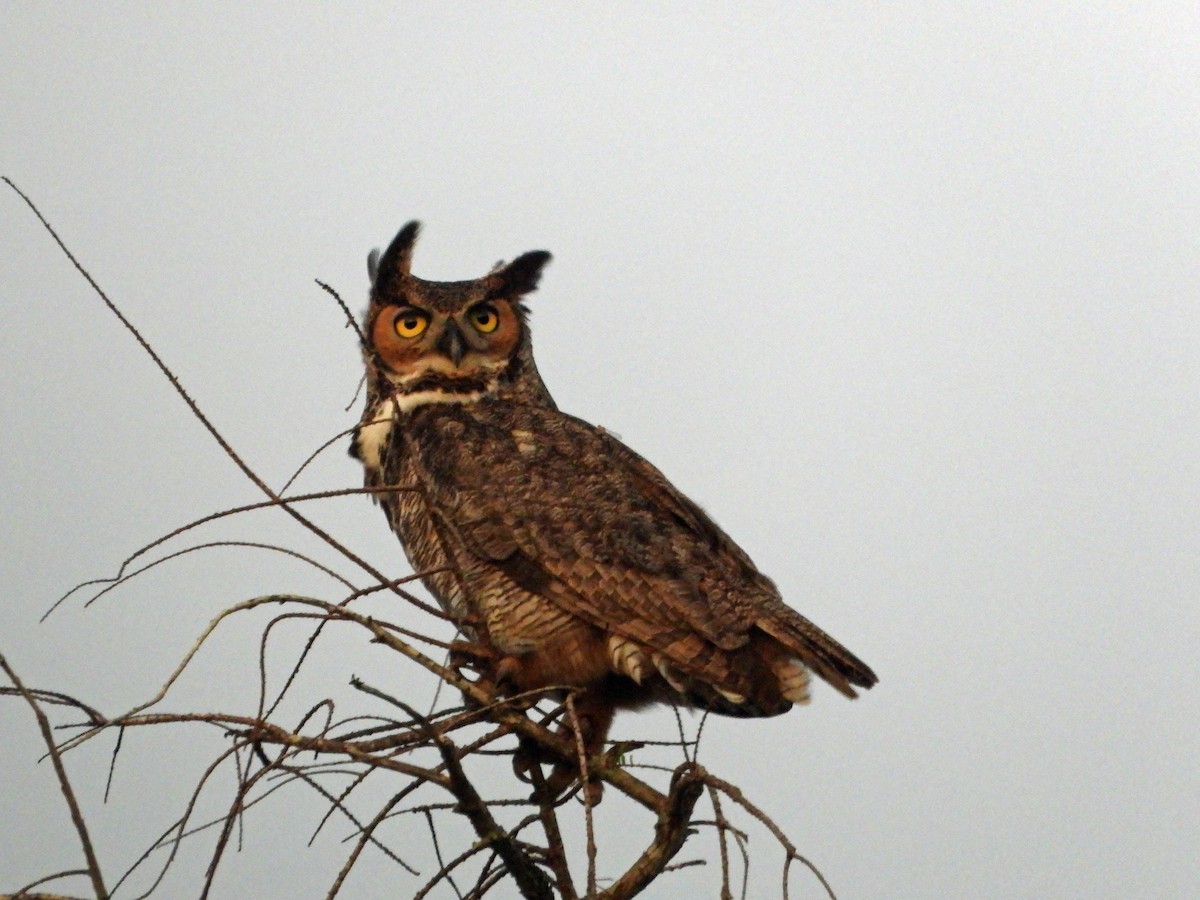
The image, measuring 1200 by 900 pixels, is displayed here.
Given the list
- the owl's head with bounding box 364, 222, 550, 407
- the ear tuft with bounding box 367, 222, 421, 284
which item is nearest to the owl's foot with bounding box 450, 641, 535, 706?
the owl's head with bounding box 364, 222, 550, 407

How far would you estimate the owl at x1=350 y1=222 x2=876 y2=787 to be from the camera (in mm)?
2646

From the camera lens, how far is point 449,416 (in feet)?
11.0

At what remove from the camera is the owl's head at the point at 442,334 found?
3494mm

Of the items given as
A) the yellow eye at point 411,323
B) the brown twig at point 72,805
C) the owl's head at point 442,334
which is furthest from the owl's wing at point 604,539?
the brown twig at point 72,805

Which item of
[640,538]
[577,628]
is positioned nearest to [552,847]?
[577,628]

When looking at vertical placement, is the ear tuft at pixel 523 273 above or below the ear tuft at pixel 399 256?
below

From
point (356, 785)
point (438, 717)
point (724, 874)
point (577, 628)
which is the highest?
point (577, 628)

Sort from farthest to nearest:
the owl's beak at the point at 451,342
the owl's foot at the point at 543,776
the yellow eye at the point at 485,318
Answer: the yellow eye at the point at 485,318 → the owl's beak at the point at 451,342 → the owl's foot at the point at 543,776

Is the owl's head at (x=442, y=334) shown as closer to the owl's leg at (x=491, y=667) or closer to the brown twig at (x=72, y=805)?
the owl's leg at (x=491, y=667)

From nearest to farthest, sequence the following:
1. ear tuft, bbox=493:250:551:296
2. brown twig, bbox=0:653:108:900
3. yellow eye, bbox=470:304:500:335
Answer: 1. brown twig, bbox=0:653:108:900
2. yellow eye, bbox=470:304:500:335
3. ear tuft, bbox=493:250:551:296

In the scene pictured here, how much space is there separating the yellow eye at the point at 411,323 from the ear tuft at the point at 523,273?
285mm

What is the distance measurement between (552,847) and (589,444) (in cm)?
129

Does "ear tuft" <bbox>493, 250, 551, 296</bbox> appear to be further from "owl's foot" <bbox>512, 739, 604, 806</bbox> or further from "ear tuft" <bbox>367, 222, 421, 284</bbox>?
"owl's foot" <bbox>512, 739, 604, 806</bbox>

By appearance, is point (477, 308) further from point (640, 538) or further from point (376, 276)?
point (640, 538)
